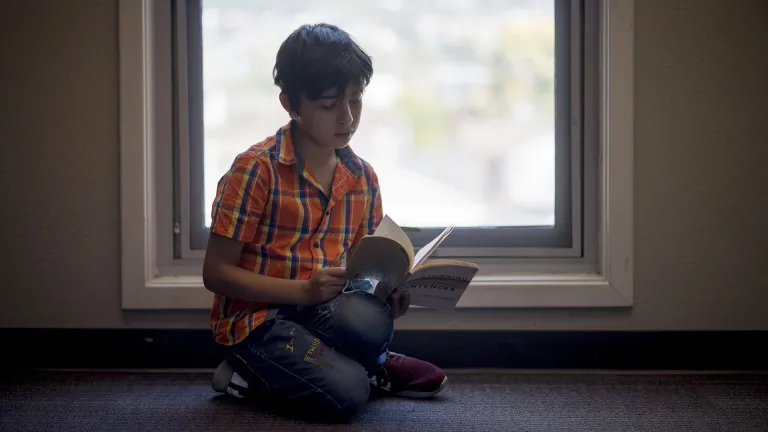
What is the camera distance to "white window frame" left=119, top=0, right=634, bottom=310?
1650mm

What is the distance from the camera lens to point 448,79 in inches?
71.0

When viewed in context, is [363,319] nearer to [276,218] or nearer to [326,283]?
[326,283]

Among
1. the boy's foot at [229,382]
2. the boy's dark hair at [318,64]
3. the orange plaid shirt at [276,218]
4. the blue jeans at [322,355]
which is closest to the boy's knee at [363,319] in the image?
the blue jeans at [322,355]

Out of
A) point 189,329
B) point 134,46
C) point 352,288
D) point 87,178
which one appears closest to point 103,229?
point 87,178

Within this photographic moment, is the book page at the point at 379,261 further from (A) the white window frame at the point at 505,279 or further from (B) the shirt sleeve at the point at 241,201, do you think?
(A) the white window frame at the point at 505,279

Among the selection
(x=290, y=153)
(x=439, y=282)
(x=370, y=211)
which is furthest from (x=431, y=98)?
(x=439, y=282)

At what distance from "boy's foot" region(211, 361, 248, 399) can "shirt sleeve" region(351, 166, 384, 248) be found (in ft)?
1.08

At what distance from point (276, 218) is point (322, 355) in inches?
10.3

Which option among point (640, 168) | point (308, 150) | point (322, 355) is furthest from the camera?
point (640, 168)

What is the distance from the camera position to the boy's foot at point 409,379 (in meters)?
1.48

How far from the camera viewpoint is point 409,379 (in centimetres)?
149

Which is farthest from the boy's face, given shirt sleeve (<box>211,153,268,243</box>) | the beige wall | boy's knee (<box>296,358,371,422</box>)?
the beige wall

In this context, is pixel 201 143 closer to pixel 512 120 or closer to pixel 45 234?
pixel 45 234

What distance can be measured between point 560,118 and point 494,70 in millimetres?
189
